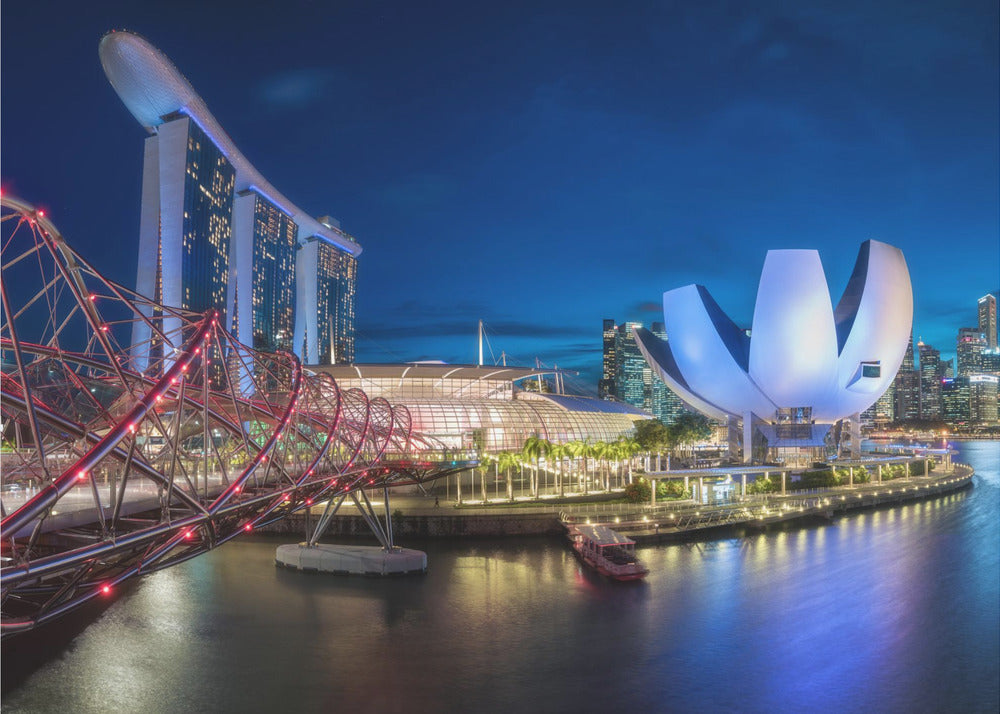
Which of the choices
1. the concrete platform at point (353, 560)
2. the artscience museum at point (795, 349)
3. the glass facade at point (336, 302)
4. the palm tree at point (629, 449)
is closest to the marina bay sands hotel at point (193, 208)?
the glass facade at point (336, 302)

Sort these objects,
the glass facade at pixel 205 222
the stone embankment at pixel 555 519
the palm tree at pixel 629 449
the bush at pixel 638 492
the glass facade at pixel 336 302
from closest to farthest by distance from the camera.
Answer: the stone embankment at pixel 555 519 → the bush at pixel 638 492 → the palm tree at pixel 629 449 → the glass facade at pixel 205 222 → the glass facade at pixel 336 302

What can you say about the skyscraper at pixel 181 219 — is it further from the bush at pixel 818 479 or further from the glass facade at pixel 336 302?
the glass facade at pixel 336 302

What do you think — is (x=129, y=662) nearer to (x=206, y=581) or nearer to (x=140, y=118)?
(x=206, y=581)

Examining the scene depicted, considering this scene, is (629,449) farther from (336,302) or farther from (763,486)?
(336,302)

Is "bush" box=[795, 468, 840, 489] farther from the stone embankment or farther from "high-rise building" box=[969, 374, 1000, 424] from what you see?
"high-rise building" box=[969, 374, 1000, 424]

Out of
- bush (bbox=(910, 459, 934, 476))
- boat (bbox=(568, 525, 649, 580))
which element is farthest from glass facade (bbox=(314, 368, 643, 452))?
bush (bbox=(910, 459, 934, 476))

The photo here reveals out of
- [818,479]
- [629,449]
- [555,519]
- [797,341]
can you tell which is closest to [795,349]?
[797,341]

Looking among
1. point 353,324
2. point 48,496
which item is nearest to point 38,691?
point 48,496

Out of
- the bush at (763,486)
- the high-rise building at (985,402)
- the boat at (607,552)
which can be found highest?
the high-rise building at (985,402)
